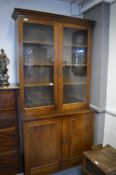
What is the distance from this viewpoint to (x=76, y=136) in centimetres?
229

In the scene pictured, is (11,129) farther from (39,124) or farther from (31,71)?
(31,71)

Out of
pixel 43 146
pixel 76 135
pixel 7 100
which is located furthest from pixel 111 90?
pixel 7 100

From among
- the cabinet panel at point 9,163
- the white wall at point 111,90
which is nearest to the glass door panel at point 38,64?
the cabinet panel at point 9,163

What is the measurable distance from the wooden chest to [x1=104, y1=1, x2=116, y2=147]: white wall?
30 centimetres

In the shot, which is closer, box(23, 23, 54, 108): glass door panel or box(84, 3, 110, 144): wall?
box(23, 23, 54, 108): glass door panel

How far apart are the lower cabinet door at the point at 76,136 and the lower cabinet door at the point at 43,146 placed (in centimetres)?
10

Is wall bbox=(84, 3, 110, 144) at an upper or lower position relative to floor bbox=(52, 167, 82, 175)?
upper

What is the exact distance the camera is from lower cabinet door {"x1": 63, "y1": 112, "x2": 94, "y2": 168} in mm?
2229

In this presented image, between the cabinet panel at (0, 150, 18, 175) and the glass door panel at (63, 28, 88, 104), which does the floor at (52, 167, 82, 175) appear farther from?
the glass door panel at (63, 28, 88, 104)

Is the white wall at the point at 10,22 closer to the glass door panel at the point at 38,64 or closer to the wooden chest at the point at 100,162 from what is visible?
the glass door panel at the point at 38,64

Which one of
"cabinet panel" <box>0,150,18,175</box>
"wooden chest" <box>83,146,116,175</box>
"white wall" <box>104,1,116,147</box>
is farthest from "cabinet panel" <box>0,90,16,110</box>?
"white wall" <box>104,1,116,147</box>

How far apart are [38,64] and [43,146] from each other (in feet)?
3.61

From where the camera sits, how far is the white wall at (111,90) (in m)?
2.21

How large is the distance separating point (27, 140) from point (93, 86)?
4.02 feet
